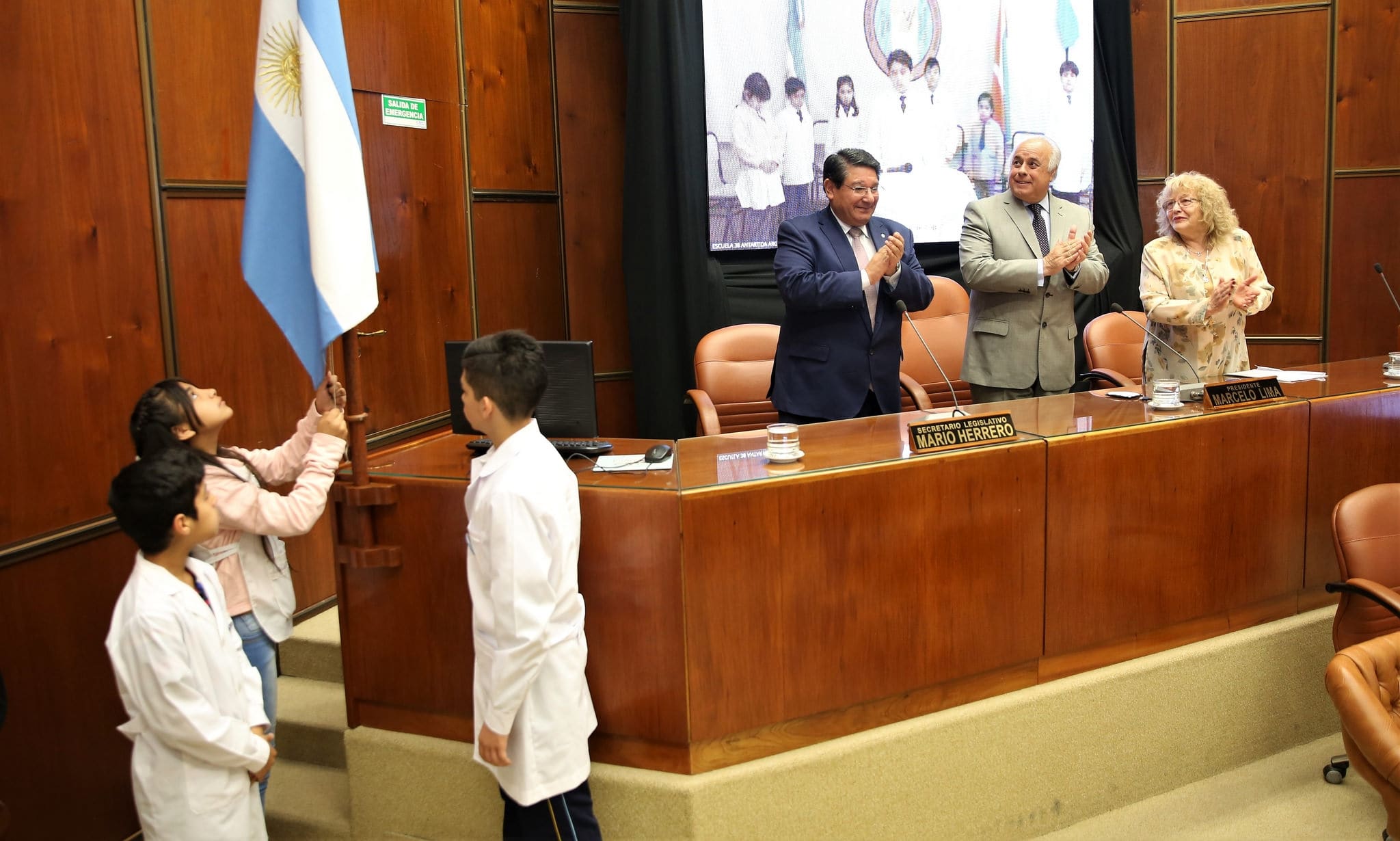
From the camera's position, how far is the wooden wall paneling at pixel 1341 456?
3100mm

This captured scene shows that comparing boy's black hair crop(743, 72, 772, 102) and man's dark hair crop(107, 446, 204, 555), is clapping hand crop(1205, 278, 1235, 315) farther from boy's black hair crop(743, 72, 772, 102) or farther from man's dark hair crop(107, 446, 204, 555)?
man's dark hair crop(107, 446, 204, 555)

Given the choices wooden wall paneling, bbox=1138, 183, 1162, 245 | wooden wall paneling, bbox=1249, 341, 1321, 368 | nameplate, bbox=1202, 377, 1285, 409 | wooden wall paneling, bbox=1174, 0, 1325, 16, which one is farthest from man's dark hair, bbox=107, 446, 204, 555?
wooden wall paneling, bbox=1174, 0, 1325, 16

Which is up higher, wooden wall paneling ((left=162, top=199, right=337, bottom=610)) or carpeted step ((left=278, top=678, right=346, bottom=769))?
wooden wall paneling ((left=162, top=199, right=337, bottom=610))

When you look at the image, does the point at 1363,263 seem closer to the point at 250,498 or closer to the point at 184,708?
the point at 250,498

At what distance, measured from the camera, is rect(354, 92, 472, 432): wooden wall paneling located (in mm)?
3922

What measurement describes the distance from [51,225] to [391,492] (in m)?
0.99

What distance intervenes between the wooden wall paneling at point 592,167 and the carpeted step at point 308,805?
8.80 feet

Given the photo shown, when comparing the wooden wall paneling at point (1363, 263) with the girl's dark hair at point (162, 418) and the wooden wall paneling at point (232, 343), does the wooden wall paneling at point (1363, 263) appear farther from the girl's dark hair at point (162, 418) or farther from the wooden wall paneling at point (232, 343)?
the girl's dark hair at point (162, 418)

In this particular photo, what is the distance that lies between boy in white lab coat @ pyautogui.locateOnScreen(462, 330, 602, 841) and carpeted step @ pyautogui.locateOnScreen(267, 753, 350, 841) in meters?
0.78

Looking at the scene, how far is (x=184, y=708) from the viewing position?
1.94 m

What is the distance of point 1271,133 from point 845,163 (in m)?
3.50

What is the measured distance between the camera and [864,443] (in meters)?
2.70

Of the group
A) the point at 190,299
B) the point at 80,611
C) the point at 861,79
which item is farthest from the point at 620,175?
the point at 80,611

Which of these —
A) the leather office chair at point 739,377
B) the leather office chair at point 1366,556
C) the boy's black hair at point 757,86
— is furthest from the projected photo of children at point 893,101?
the leather office chair at point 1366,556
